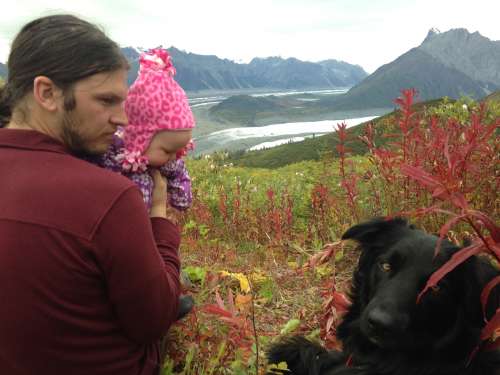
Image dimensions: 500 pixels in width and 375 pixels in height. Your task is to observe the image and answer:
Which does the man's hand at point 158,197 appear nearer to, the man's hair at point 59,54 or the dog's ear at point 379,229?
the man's hair at point 59,54

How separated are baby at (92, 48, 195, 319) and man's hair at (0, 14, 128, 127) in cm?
56

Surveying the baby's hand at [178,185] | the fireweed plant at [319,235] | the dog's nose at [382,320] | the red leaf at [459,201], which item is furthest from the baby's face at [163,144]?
the red leaf at [459,201]

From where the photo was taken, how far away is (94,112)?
1699 millimetres

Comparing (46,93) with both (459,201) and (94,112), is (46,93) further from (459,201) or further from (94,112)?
(459,201)

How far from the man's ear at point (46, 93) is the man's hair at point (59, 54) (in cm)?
2

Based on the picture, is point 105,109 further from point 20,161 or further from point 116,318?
point 116,318

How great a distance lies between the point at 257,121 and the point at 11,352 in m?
186

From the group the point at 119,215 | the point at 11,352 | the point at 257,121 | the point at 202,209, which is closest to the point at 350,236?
the point at 119,215

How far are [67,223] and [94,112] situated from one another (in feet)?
1.54

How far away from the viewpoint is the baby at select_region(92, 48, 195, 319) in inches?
88.2

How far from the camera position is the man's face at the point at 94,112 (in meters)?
1.63

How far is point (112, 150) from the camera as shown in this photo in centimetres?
228

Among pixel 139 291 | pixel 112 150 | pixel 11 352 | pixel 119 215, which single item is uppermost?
pixel 112 150

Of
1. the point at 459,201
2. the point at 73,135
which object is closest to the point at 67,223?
the point at 73,135
